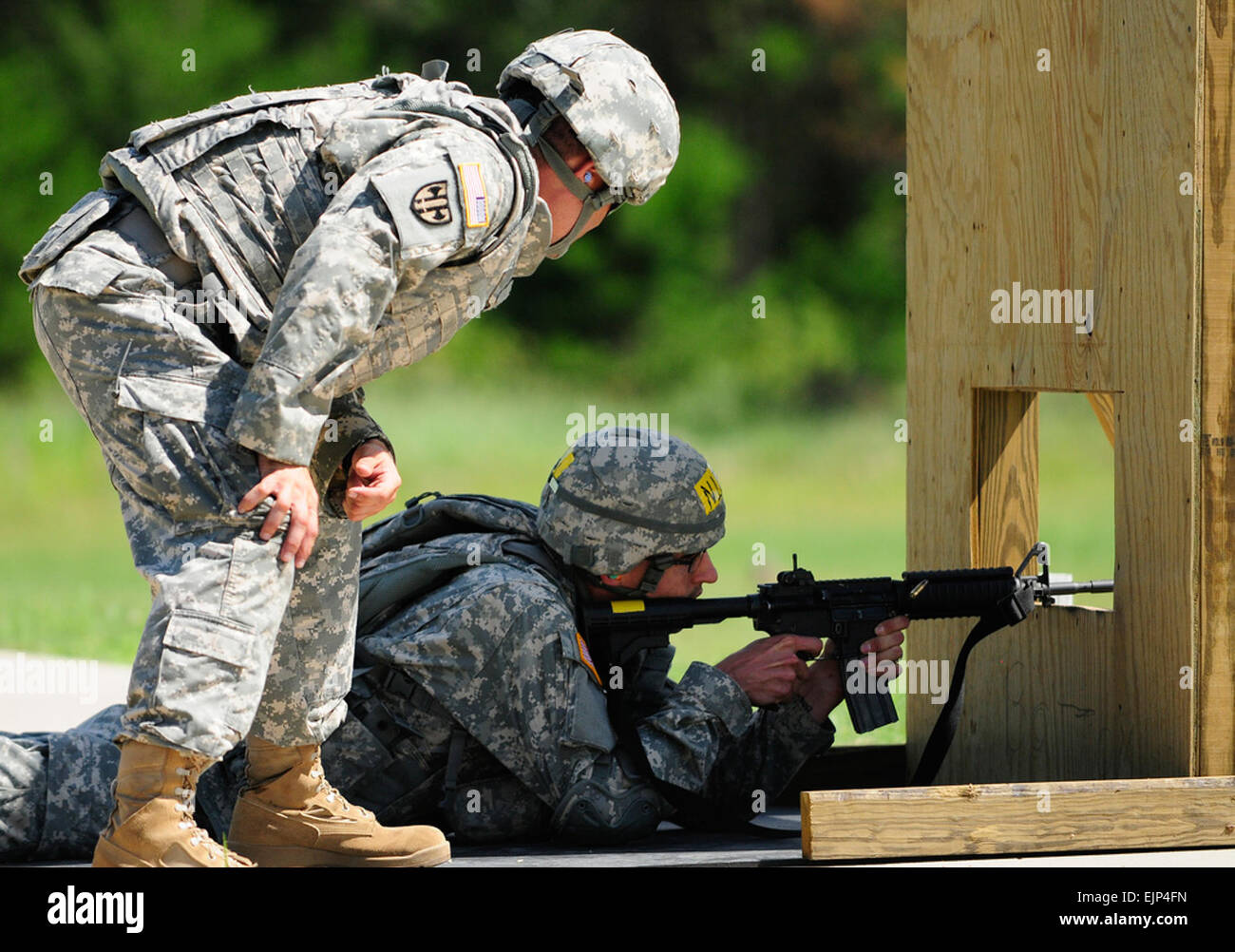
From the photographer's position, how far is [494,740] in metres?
3.69

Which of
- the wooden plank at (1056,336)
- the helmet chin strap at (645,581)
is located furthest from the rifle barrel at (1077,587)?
the helmet chin strap at (645,581)

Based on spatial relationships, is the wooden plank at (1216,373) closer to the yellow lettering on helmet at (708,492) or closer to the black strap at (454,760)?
the yellow lettering on helmet at (708,492)

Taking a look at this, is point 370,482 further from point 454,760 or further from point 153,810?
point 454,760

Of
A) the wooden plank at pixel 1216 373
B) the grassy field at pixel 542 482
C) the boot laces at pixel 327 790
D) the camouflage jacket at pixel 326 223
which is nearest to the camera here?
the camouflage jacket at pixel 326 223

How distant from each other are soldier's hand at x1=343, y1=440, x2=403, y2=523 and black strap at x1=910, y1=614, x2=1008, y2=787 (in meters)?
1.60

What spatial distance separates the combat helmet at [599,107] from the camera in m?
3.15

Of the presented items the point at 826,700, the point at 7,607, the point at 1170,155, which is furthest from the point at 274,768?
the point at 7,607

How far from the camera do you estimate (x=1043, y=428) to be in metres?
19.6

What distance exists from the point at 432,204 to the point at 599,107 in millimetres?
477

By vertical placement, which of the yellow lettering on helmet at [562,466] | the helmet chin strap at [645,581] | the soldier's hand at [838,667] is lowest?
the soldier's hand at [838,667]

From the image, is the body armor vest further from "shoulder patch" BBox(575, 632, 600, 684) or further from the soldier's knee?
the soldier's knee

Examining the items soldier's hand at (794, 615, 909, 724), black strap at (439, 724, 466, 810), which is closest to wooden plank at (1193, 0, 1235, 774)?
soldier's hand at (794, 615, 909, 724)

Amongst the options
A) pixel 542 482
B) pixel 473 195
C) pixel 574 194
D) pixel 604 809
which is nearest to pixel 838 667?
pixel 604 809

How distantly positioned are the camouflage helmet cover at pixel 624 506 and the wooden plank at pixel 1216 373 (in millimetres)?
1126
